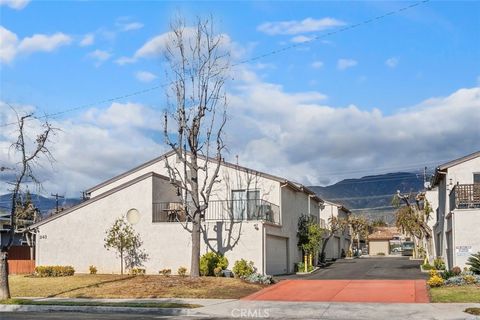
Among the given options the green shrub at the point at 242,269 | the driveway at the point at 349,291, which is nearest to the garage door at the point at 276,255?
the green shrub at the point at 242,269

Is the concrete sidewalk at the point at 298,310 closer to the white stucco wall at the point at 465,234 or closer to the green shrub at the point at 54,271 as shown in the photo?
the white stucco wall at the point at 465,234

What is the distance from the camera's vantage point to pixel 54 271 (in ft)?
108

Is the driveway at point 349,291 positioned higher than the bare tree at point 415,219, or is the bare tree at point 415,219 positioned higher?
the bare tree at point 415,219

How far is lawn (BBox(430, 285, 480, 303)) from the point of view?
20969mm

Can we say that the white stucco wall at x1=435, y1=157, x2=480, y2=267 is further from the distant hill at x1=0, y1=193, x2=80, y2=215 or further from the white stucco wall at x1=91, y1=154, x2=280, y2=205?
the distant hill at x1=0, y1=193, x2=80, y2=215

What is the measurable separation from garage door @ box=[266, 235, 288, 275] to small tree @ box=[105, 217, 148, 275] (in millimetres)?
6848

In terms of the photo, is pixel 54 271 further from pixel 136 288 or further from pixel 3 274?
pixel 3 274

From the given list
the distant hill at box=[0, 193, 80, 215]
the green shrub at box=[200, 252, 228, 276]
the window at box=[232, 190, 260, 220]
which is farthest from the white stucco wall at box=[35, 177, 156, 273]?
the window at box=[232, 190, 260, 220]

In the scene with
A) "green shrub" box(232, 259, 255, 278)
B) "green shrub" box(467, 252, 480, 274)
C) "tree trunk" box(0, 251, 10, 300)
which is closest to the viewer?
"tree trunk" box(0, 251, 10, 300)

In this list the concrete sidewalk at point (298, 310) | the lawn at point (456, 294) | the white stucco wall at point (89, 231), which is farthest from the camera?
the white stucco wall at point (89, 231)

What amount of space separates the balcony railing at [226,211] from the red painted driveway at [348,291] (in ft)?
16.7

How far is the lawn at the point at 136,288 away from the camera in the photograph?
2436cm

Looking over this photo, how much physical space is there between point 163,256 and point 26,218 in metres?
32.3

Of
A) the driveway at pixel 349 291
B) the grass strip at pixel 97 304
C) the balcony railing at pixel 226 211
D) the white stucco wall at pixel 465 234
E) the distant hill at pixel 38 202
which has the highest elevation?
the distant hill at pixel 38 202
